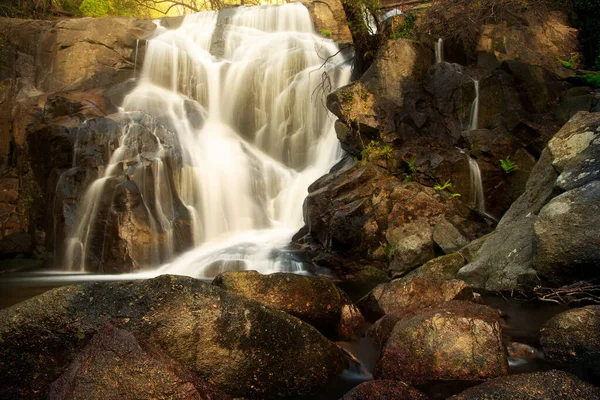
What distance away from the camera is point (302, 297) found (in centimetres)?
525

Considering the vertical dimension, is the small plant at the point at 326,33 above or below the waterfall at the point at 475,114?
above

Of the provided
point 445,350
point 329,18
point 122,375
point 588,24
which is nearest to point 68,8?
point 329,18

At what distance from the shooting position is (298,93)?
15.7 m

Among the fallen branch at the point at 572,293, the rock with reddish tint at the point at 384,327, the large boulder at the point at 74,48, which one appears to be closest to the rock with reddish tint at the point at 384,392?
the rock with reddish tint at the point at 384,327

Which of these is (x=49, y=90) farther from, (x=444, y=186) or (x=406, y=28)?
(x=444, y=186)

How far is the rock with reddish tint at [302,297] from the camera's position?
16.9ft

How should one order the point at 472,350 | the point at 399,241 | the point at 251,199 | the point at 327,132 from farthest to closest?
1. the point at 327,132
2. the point at 251,199
3. the point at 399,241
4. the point at 472,350

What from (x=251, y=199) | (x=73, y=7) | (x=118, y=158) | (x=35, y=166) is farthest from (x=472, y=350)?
(x=73, y=7)

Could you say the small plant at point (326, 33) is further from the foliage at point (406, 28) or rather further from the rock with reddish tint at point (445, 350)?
the rock with reddish tint at point (445, 350)

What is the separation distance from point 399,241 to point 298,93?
307 inches

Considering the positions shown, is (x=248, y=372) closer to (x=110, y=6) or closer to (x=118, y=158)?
(x=118, y=158)

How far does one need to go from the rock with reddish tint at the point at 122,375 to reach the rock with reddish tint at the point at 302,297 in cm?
176

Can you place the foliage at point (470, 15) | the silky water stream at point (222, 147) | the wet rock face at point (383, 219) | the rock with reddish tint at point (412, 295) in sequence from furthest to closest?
the foliage at point (470, 15)
the silky water stream at point (222, 147)
the wet rock face at point (383, 219)
the rock with reddish tint at point (412, 295)

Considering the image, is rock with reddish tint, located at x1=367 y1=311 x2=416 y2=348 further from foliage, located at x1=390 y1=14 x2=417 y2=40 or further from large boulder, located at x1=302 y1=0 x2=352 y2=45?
large boulder, located at x1=302 y1=0 x2=352 y2=45
